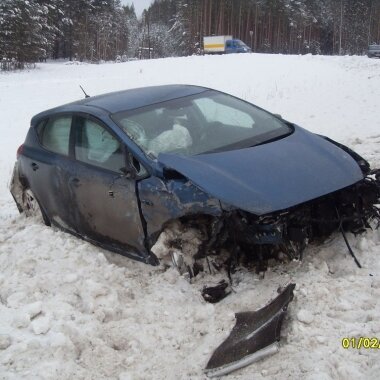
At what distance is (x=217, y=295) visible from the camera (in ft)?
11.7

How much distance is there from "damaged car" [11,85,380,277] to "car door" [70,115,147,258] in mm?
11

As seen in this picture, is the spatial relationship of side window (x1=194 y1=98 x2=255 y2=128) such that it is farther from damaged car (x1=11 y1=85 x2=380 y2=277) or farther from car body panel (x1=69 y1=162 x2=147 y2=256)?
car body panel (x1=69 y1=162 x2=147 y2=256)

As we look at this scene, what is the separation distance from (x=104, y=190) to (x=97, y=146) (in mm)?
478

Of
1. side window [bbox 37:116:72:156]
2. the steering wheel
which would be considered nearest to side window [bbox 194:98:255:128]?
the steering wheel

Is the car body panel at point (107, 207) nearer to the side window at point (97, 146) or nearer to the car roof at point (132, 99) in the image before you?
the side window at point (97, 146)

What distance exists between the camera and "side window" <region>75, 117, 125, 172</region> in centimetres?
413

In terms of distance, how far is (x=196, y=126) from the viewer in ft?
14.4

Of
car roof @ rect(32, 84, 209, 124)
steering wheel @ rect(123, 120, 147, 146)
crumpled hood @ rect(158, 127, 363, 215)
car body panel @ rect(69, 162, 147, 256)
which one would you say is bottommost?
car body panel @ rect(69, 162, 147, 256)

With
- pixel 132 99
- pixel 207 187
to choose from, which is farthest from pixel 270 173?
pixel 132 99

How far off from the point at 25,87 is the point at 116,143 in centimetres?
1790

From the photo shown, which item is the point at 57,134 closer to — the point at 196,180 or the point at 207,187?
the point at 196,180

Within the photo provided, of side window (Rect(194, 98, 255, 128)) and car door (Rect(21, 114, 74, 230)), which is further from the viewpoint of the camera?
car door (Rect(21, 114, 74, 230))

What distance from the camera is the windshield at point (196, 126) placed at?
409cm

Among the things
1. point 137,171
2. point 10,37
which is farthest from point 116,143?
point 10,37
